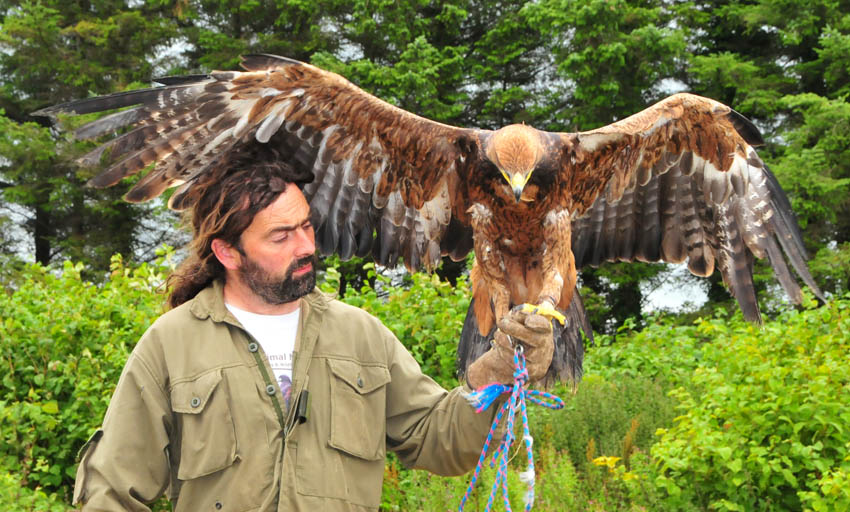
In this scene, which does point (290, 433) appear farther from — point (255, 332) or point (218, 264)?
point (218, 264)

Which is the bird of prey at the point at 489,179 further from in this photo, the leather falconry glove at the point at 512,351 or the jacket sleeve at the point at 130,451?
the jacket sleeve at the point at 130,451

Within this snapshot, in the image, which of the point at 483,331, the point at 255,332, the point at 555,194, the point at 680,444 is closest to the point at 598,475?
the point at 680,444

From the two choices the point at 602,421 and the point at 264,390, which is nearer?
the point at 264,390

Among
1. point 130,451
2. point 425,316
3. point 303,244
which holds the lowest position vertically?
point 425,316

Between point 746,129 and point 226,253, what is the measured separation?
241 centimetres

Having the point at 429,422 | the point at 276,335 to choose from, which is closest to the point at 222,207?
the point at 276,335

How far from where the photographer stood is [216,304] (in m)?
2.20

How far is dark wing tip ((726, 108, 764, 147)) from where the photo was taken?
136 inches

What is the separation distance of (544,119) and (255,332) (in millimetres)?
12749

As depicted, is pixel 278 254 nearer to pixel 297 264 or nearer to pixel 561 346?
pixel 297 264

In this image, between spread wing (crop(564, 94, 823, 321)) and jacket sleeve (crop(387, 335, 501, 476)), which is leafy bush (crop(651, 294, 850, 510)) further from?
jacket sleeve (crop(387, 335, 501, 476))

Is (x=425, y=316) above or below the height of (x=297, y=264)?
below

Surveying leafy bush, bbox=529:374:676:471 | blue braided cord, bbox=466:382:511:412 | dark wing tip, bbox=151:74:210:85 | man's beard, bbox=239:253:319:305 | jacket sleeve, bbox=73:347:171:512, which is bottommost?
leafy bush, bbox=529:374:676:471

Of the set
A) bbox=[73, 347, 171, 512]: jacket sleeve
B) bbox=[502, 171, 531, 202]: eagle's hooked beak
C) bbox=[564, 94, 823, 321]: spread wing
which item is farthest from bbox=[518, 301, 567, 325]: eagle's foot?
bbox=[73, 347, 171, 512]: jacket sleeve
